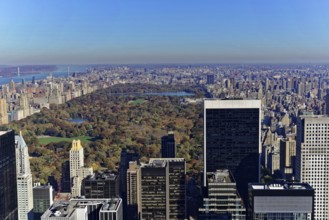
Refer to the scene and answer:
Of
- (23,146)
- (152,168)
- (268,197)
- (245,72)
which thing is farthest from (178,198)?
(245,72)

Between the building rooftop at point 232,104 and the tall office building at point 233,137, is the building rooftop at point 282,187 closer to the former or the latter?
the tall office building at point 233,137

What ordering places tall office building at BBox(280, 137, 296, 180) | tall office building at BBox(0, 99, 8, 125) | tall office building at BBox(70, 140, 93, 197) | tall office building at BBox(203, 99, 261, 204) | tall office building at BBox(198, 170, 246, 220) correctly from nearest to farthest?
1. tall office building at BBox(198, 170, 246, 220)
2. tall office building at BBox(203, 99, 261, 204)
3. tall office building at BBox(280, 137, 296, 180)
4. tall office building at BBox(70, 140, 93, 197)
5. tall office building at BBox(0, 99, 8, 125)

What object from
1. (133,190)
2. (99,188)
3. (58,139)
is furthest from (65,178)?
(58,139)

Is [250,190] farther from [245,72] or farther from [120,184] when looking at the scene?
[245,72]

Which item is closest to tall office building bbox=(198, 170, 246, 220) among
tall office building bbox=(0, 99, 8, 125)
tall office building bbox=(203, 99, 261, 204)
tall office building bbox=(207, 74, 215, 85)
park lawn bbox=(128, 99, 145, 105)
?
tall office building bbox=(203, 99, 261, 204)

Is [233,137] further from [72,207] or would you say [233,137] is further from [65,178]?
[65,178]

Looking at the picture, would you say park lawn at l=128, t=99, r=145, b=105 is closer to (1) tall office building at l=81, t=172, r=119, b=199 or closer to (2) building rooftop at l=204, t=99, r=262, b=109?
(2) building rooftop at l=204, t=99, r=262, b=109
